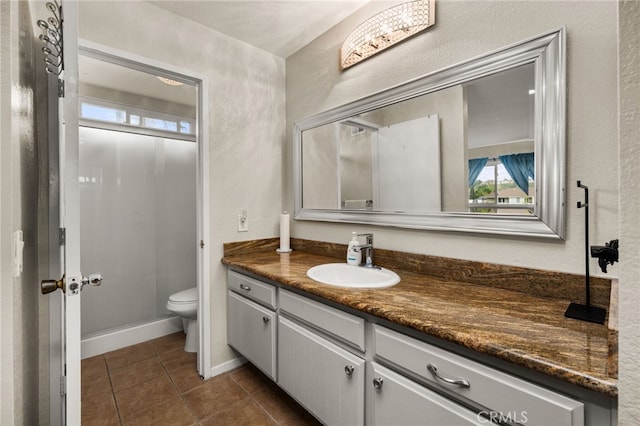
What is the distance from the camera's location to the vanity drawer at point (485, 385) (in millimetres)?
722

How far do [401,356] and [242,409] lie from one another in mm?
1182

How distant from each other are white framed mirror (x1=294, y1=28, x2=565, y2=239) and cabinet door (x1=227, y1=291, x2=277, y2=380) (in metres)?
0.78

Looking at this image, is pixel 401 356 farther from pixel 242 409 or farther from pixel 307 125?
pixel 307 125

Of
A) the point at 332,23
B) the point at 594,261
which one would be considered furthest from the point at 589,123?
the point at 332,23

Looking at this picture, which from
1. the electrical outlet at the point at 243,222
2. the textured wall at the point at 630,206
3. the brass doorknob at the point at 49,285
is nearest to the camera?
the textured wall at the point at 630,206

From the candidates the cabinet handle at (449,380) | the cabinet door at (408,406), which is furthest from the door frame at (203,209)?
the cabinet handle at (449,380)

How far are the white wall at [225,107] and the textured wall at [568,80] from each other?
0.75 metres

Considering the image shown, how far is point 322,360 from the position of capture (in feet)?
4.41

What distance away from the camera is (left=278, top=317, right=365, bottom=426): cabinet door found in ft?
3.95

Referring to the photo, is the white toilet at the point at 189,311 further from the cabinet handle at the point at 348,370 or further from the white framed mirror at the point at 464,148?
the cabinet handle at the point at 348,370

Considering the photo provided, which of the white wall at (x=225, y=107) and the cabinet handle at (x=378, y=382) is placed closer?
the cabinet handle at (x=378, y=382)

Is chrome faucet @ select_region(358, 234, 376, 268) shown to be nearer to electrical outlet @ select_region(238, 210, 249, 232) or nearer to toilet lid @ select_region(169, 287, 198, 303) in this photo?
electrical outlet @ select_region(238, 210, 249, 232)

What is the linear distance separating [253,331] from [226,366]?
0.53 m

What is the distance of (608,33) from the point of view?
1011 millimetres
